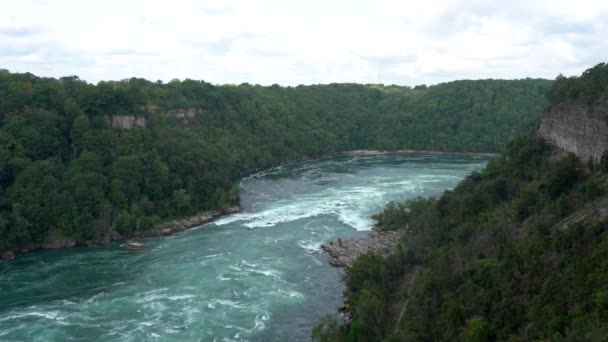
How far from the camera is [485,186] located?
30547mm

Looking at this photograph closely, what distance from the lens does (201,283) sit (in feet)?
106

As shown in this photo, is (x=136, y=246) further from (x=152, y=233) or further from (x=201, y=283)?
(x=201, y=283)

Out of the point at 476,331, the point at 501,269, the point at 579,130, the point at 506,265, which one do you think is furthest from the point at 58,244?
the point at 579,130

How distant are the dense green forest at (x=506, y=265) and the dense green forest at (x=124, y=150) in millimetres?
16518

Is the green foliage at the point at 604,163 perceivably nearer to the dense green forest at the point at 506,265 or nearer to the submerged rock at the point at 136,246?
the dense green forest at the point at 506,265

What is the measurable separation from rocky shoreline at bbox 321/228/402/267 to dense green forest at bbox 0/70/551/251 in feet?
48.1

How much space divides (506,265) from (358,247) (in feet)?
62.3

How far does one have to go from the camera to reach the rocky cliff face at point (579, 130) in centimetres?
2388

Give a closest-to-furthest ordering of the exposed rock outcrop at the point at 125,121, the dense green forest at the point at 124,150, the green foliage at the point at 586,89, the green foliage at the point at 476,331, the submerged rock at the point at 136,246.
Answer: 1. the green foliage at the point at 476,331
2. the green foliage at the point at 586,89
3. the submerged rock at the point at 136,246
4. the dense green forest at the point at 124,150
5. the exposed rock outcrop at the point at 125,121

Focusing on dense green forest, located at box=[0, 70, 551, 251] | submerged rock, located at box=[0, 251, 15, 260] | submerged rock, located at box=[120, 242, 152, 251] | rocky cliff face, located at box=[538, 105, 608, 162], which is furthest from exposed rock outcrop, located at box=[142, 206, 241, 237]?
rocky cliff face, located at box=[538, 105, 608, 162]

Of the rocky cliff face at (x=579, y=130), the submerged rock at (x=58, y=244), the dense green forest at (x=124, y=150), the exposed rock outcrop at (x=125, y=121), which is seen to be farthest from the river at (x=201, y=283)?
the rocky cliff face at (x=579, y=130)

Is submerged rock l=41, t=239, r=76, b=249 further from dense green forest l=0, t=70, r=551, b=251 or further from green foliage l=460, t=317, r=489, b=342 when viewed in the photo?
green foliage l=460, t=317, r=489, b=342

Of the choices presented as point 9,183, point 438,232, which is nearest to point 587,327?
point 438,232

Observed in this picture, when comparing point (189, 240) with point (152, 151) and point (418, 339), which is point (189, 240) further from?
point (418, 339)
